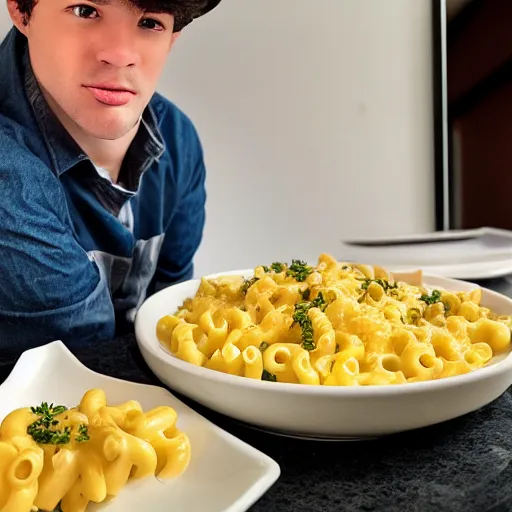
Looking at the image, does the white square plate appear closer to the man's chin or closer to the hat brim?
the man's chin

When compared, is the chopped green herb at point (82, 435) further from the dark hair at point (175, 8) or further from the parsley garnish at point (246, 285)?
the dark hair at point (175, 8)

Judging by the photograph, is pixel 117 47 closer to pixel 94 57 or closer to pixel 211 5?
pixel 94 57

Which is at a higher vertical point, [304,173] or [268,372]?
[304,173]

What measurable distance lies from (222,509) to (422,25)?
1664 millimetres

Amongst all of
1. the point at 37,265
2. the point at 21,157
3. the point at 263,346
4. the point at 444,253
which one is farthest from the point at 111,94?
the point at 444,253

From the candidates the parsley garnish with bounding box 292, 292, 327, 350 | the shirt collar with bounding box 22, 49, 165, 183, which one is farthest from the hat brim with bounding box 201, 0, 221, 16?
the parsley garnish with bounding box 292, 292, 327, 350

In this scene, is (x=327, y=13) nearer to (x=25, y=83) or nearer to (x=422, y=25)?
(x=422, y=25)

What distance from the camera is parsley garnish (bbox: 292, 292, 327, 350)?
2.38 ft

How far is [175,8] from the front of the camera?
116cm

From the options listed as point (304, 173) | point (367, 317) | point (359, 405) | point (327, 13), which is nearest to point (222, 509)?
point (359, 405)

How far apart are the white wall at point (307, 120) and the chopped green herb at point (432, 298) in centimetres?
64

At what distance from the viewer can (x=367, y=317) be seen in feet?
2.45

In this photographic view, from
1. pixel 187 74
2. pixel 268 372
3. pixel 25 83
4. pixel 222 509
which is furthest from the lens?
pixel 187 74

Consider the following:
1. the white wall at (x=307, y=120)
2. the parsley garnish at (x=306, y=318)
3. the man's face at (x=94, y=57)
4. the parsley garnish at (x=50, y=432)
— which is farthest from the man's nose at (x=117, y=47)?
the parsley garnish at (x=50, y=432)
